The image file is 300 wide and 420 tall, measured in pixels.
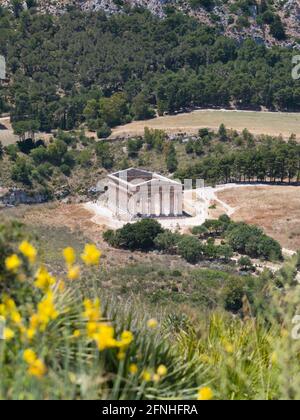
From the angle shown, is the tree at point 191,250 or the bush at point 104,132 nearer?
the tree at point 191,250

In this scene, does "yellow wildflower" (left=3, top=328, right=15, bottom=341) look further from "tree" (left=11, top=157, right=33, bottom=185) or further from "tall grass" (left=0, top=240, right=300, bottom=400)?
"tree" (left=11, top=157, right=33, bottom=185)

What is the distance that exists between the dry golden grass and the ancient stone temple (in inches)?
104

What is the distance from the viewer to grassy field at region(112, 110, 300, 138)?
62688mm

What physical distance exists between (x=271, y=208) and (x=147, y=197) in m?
7.65

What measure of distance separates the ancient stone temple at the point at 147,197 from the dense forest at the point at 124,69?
1298 centimetres

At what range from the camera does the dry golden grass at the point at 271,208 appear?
1746 inches

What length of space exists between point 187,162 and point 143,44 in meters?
23.1

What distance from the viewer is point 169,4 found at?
3349 inches

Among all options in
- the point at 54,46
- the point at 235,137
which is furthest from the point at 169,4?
the point at 235,137

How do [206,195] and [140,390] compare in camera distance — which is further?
[206,195]

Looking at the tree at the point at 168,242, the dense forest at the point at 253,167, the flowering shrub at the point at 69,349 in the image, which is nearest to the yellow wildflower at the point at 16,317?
the flowering shrub at the point at 69,349

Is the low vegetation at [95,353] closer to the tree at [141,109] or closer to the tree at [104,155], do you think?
the tree at [104,155]

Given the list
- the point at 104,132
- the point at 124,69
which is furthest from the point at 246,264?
the point at 124,69
